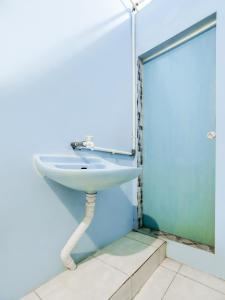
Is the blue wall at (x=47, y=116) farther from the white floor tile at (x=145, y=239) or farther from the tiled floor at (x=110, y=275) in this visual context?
the white floor tile at (x=145, y=239)

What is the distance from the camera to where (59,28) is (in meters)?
0.98

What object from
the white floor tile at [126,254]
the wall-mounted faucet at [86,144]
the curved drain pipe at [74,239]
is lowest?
the white floor tile at [126,254]

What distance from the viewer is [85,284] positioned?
0.84 m

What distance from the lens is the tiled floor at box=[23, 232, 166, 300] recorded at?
796 millimetres

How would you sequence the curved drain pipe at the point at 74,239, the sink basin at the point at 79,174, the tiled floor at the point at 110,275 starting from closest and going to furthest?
the sink basin at the point at 79,174, the tiled floor at the point at 110,275, the curved drain pipe at the point at 74,239

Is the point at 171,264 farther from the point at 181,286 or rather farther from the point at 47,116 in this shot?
the point at 47,116

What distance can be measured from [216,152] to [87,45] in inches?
42.5

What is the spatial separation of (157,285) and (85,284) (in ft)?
1.54

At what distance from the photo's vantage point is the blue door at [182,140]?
1.19 meters

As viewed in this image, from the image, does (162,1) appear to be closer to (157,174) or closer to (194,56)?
(194,56)

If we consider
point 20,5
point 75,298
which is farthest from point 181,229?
point 20,5

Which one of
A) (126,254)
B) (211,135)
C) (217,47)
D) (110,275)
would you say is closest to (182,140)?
(211,135)

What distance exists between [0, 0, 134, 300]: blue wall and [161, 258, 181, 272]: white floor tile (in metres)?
0.42

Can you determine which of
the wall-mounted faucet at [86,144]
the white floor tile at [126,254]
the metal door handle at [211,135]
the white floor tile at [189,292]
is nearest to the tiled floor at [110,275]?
the white floor tile at [126,254]
